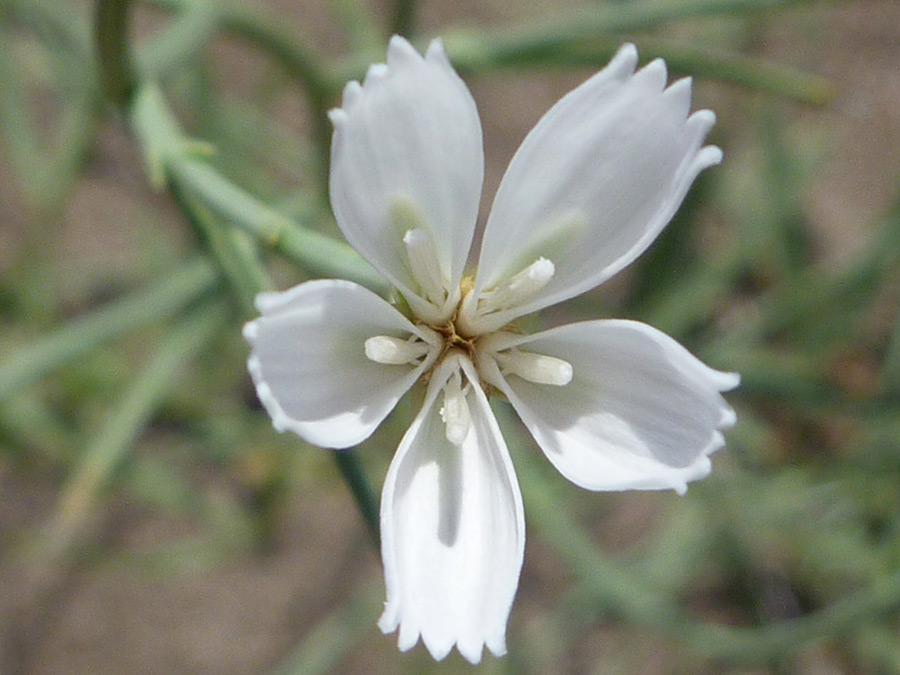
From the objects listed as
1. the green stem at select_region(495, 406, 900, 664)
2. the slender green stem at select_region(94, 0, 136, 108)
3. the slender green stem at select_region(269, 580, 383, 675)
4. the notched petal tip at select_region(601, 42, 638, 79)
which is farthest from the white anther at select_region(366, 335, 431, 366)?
the slender green stem at select_region(269, 580, 383, 675)

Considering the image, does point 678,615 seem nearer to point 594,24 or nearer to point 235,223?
point 594,24

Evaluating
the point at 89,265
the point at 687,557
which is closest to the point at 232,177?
the point at 89,265

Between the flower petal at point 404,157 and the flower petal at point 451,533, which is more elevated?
the flower petal at point 404,157

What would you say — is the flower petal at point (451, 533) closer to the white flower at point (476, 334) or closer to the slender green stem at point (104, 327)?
the white flower at point (476, 334)

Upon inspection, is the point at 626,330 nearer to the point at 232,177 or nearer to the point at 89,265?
the point at 232,177

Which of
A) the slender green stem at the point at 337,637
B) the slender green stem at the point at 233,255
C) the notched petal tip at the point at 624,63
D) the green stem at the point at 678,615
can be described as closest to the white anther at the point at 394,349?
the slender green stem at the point at 233,255

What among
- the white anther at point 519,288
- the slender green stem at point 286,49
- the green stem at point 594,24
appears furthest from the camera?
the slender green stem at point 286,49
